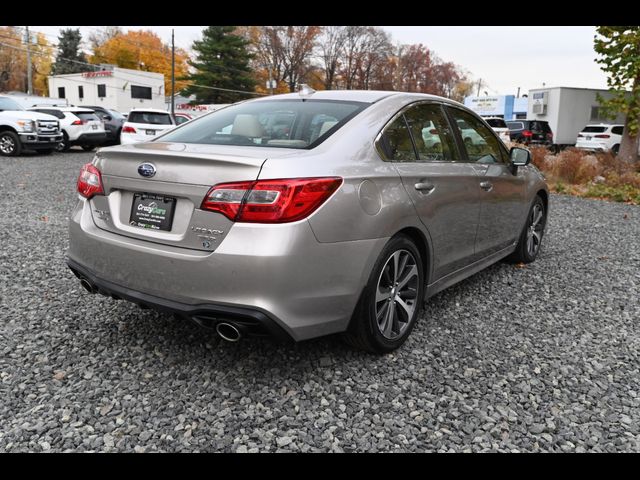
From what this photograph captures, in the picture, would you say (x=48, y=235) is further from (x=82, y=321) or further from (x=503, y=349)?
(x=503, y=349)

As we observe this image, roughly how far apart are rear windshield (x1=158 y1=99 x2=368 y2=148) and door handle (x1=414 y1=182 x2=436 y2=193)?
1.88 feet

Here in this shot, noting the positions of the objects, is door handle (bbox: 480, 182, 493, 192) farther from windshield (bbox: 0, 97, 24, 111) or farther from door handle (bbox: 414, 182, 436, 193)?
windshield (bbox: 0, 97, 24, 111)

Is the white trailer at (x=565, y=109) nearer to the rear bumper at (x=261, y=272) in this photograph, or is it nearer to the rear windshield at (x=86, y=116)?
the rear windshield at (x=86, y=116)

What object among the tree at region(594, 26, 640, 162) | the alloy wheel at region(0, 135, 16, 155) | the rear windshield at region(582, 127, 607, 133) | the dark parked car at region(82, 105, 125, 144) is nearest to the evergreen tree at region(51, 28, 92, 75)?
the dark parked car at region(82, 105, 125, 144)

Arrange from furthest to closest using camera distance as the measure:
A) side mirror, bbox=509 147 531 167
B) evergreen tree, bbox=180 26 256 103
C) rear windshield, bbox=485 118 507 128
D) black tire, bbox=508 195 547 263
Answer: evergreen tree, bbox=180 26 256 103 < rear windshield, bbox=485 118 507 128 < black tire, bbox=508 195 547 263 < side mirror, bbox=509 147 531 167

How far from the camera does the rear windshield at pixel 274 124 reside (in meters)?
3.12

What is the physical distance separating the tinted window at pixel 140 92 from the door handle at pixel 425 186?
160 ft

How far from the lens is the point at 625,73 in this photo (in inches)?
575

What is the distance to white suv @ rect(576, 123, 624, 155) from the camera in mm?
24227

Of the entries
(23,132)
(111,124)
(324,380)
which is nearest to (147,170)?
(324,380)

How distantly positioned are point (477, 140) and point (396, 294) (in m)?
1.78

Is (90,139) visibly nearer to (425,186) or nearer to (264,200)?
(425,186)
